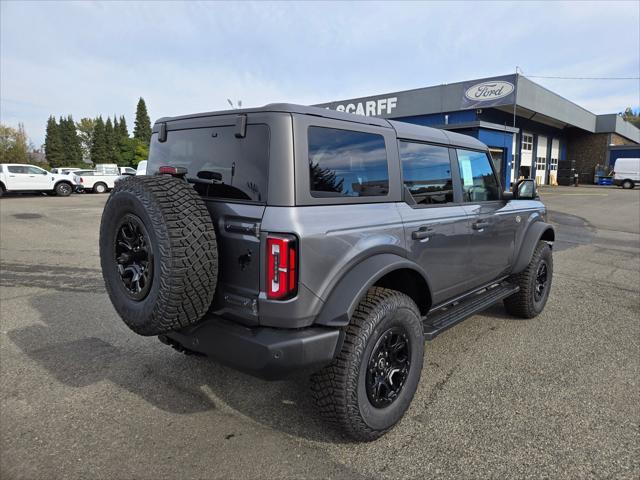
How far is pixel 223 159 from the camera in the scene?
2.60m

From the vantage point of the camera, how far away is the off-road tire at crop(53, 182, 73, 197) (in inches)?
895

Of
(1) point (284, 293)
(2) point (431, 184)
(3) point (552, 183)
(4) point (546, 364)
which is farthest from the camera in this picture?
(3) point (552, 183)

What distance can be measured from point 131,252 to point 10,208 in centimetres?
1721

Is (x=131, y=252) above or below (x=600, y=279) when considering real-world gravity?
above

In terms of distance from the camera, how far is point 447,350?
390 centimetres

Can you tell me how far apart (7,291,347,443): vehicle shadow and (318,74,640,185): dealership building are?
20.0m

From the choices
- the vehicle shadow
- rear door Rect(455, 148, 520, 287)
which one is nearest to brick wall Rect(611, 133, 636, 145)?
rear door Rect(455, 148, 520, 287)

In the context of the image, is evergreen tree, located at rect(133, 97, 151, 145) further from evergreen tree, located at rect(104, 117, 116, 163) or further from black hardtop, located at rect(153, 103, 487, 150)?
black hardtop, located at rect(153, 103, 487, 150)

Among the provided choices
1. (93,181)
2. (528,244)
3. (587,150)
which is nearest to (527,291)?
(528,244)

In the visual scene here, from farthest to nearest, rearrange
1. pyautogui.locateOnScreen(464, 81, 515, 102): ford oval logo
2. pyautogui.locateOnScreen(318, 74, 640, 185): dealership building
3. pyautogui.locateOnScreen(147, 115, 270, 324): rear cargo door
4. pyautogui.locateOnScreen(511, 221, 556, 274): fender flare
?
1. pyautogui.locateOnScreen(318, 74, 640, 185): dealership building
2. pyautogui.locateOnScreen(464, 81, 515, 102): ford oval logo
3. pyautogui.locateOnScreen(511, 221, 556, 274): fender flare
4. pyautogui.locateOnScreen(147, 115, 270, 324): rear cargo door

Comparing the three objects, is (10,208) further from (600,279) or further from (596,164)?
(596,164)

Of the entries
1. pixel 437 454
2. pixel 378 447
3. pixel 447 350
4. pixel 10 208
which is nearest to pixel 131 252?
pixel 378 447

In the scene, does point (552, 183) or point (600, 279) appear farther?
point (552, 183)

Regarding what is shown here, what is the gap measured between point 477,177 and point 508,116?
88.8ft
